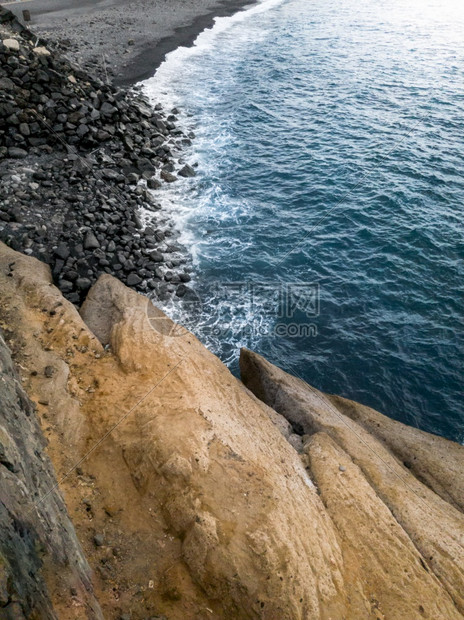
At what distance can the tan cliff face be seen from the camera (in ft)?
29.7

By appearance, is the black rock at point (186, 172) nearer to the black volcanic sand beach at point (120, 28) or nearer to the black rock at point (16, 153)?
the black rock at point (16, 153)

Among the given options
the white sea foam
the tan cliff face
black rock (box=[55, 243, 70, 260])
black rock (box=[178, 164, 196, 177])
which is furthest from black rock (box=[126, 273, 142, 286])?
the white sea foam

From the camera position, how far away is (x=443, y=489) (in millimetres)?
13828

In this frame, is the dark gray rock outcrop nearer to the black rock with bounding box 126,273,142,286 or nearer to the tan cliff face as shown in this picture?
the tan cliff face

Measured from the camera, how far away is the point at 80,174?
2497 cm

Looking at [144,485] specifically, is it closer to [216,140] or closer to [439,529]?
[439,529]

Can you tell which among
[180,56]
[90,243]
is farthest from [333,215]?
[180,56]

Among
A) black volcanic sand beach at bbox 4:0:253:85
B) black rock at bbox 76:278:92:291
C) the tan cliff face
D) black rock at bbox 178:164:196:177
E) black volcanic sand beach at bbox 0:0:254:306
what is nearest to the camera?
the tan cliff face

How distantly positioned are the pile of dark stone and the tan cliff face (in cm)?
603

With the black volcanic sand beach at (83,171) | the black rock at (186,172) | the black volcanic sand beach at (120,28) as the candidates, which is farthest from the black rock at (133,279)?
the black volcanic sand beach at (120,28)

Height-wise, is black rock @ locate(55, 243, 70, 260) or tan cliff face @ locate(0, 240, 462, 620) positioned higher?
black rock @ locate(55, 243, 70, 260)

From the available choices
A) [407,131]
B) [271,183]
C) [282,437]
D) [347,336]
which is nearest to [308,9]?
[407,131]

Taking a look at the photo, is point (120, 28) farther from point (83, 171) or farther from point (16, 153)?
point (83, 171)

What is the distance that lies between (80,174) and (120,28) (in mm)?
34191
